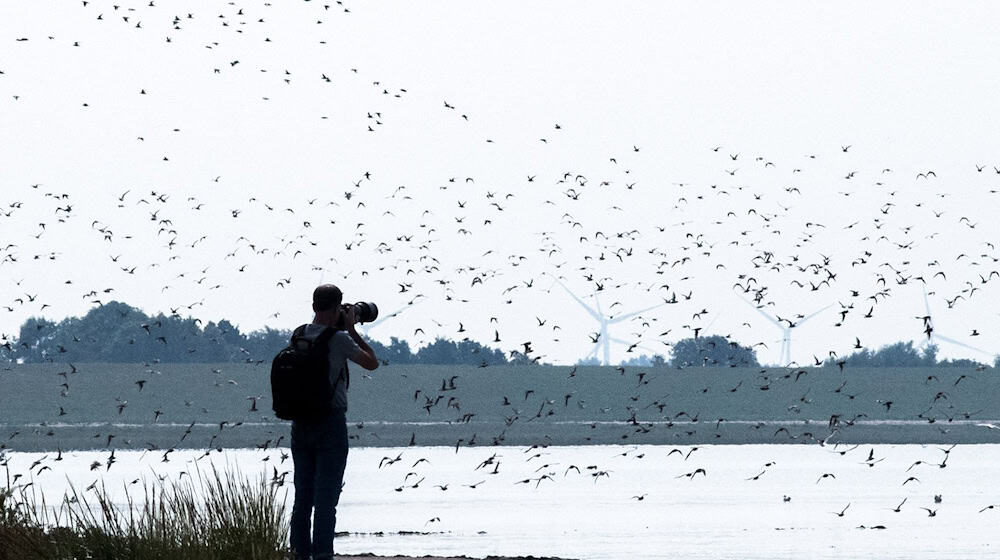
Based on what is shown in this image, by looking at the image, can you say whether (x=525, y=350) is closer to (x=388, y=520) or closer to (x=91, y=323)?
(x=388, y=520)

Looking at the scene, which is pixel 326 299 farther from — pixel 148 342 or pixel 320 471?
pixel 148 342

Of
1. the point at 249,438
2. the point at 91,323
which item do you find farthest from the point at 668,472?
the point at 91,323

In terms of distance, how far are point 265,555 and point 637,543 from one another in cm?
928

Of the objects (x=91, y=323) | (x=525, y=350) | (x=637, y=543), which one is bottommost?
(x=637, y=543)

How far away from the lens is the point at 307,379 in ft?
55.2

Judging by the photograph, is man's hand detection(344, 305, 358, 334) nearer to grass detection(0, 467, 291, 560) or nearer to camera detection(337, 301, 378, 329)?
camera detection(337, 301, 378, 329)

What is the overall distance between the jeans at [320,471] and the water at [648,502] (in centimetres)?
63

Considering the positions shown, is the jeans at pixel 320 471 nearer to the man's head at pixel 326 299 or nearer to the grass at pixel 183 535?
the grass at pixel 183 535

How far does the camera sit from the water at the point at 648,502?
25.0 m

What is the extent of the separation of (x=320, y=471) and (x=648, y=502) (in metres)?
18.8

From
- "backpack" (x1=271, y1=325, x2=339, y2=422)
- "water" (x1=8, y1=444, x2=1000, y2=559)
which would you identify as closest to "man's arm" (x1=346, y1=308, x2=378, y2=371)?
"backpack" (x1=271, y1=325, x2=339, y2=422)

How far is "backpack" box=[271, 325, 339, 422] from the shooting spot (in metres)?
16.8

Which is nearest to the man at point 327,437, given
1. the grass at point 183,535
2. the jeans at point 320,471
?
the jeans at point 320,471

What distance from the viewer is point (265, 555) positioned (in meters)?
17.0
